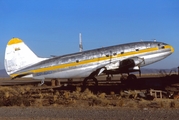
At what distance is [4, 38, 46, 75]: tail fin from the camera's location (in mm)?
34906

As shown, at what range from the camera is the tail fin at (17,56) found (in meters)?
34.9

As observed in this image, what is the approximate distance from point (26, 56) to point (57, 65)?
4227 millimetres

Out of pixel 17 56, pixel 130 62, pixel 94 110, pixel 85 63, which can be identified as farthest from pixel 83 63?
pixel 94 110

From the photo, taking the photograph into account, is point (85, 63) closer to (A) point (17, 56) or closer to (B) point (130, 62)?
(B) point (130, 62)

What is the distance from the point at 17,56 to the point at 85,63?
7808 mm

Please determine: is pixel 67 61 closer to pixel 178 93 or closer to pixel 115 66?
pixel 115 66

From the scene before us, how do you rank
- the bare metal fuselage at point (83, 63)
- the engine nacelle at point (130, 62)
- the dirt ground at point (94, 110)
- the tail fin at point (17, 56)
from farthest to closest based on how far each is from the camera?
the tail fin at point (17, 56) → the bare metal fuselage at point (83, 63) → the engine nacelle at point (130, 62) → the dirt ground at point (94, 110)

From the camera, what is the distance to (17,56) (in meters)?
35.5

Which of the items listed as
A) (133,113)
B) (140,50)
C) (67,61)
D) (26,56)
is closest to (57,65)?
(67,61)

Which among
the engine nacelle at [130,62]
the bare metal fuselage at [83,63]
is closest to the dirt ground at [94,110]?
the engine nacelle at [130,62]

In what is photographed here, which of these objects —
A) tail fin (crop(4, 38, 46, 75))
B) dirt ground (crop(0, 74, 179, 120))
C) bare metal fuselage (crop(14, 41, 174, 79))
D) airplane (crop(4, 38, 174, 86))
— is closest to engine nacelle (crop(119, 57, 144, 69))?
airplane (crop(4, 38, 174, 86))

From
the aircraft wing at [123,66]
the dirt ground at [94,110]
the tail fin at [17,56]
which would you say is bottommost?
the dirt ground at [94,110]

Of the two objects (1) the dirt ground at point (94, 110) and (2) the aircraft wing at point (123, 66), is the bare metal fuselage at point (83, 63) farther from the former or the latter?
(1) the dirt ground at point (94, 110)

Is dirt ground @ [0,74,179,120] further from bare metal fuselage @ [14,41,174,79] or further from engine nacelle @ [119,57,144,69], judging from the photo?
bare metal fuselage @ [14,41,174,79]
